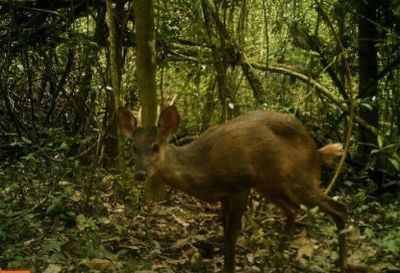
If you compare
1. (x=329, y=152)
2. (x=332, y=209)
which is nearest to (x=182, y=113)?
(x=329, y=152)

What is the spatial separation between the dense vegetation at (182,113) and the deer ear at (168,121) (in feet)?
2.17

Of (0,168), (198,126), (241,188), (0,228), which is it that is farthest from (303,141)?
(0,168)

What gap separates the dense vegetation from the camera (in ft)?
20.2

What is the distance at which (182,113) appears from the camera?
10.0 m

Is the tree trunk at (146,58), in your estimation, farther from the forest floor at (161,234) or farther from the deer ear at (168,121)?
the forest floor at (161,234)

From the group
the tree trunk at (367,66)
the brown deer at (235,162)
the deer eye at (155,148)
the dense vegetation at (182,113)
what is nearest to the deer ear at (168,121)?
the brown deer at (235,162)

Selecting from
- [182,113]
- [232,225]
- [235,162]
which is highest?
[182,113]

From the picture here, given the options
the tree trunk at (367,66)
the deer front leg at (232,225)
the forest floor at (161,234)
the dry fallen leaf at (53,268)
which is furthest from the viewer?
the tree trunk at (367,66)

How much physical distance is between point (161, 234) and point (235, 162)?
4.23 ft

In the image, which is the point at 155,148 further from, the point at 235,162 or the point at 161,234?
the point at 161,234

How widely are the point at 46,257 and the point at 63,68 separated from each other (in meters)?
4.30

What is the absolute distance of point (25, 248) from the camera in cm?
598

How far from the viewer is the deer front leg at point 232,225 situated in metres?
5.80

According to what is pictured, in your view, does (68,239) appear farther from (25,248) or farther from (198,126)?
(198,126)
